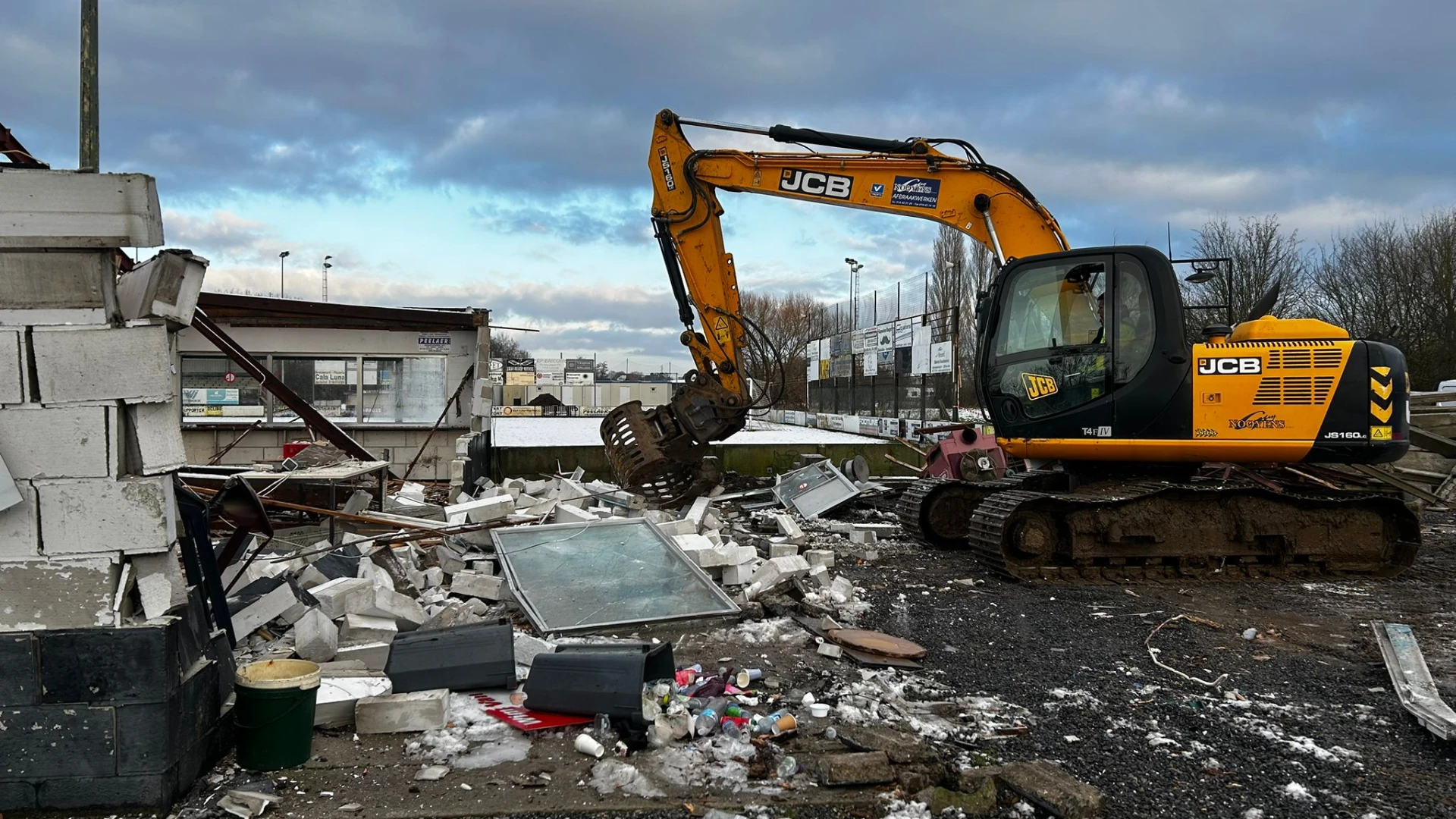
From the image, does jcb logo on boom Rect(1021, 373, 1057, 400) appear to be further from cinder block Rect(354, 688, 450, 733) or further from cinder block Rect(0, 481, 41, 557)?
cinder block Rect(0, 481, 41, 557)

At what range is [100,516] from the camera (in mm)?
3850

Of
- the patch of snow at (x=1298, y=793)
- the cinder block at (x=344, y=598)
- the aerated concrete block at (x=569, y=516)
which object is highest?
the aerated concrete block at (x=569, y=516)

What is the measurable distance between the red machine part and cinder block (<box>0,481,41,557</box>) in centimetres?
933

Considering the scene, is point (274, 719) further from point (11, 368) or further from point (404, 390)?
point (404, 390)

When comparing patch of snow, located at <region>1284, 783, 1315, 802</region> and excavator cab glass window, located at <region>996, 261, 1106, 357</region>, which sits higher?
excavator cab glass window, located at <region>996, 261, 1106, 357</region>

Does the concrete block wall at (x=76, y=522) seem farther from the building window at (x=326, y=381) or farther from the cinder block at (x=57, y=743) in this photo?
the building window at (x=326, y=381)

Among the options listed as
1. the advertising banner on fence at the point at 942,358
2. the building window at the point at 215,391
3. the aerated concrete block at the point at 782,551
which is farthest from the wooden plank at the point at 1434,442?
the building window at the point at 215,391

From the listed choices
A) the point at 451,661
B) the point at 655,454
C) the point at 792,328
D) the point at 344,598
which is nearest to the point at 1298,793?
the point at 451,661

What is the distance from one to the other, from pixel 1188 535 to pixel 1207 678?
3159 mm

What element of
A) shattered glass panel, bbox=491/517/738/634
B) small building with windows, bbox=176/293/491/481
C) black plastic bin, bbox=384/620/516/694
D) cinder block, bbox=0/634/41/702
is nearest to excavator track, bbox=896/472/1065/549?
shattered glass panel, bbox=491/517/738/634

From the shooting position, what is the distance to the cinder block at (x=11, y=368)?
3773 mm

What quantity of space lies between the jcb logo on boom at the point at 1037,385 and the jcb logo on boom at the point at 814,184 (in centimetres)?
275

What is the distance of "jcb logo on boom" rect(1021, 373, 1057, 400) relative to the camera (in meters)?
8.52

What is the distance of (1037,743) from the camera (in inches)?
177
